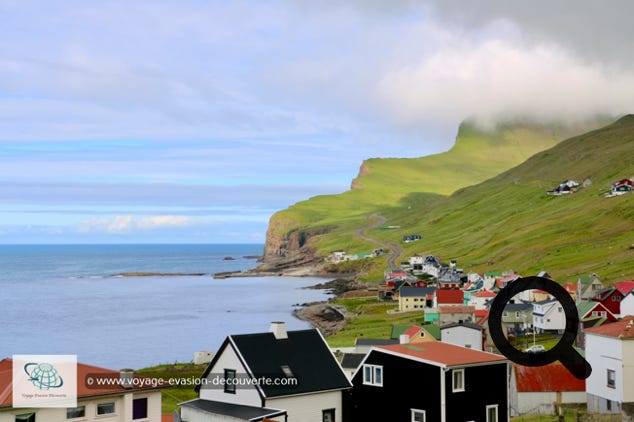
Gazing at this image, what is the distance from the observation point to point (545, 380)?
52.8m

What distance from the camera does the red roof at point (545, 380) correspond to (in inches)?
2051

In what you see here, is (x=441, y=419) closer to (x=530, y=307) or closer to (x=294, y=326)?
(x=530, y=307)

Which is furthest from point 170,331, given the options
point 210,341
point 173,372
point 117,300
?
point 117,300

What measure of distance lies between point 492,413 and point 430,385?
13.1 feet

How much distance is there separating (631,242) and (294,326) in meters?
84.4

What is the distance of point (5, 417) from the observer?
2902 centimetres

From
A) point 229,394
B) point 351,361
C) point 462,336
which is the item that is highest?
point 229,394

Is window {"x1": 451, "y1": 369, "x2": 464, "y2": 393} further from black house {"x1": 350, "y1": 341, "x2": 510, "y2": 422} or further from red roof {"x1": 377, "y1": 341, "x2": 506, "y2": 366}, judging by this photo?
red roof {"x1": 377, "y1": 341, "x2": 506, "y2": 366}

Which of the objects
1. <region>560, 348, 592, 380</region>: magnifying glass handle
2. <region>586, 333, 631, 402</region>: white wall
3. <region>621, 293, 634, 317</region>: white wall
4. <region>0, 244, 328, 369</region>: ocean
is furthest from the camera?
<region>0, 244, 328, 369</region>: ocean

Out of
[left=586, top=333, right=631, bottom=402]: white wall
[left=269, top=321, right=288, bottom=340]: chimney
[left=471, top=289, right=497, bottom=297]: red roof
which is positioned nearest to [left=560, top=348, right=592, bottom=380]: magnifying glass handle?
[left=586, top=333, right=631, bottom=402]: white wall

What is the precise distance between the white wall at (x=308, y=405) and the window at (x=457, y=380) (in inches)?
210

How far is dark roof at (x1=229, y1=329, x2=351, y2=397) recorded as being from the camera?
116 feet

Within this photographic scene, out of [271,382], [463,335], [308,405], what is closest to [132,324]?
[463,335]

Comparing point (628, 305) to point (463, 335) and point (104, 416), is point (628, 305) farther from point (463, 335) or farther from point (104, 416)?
point (104, 416)
